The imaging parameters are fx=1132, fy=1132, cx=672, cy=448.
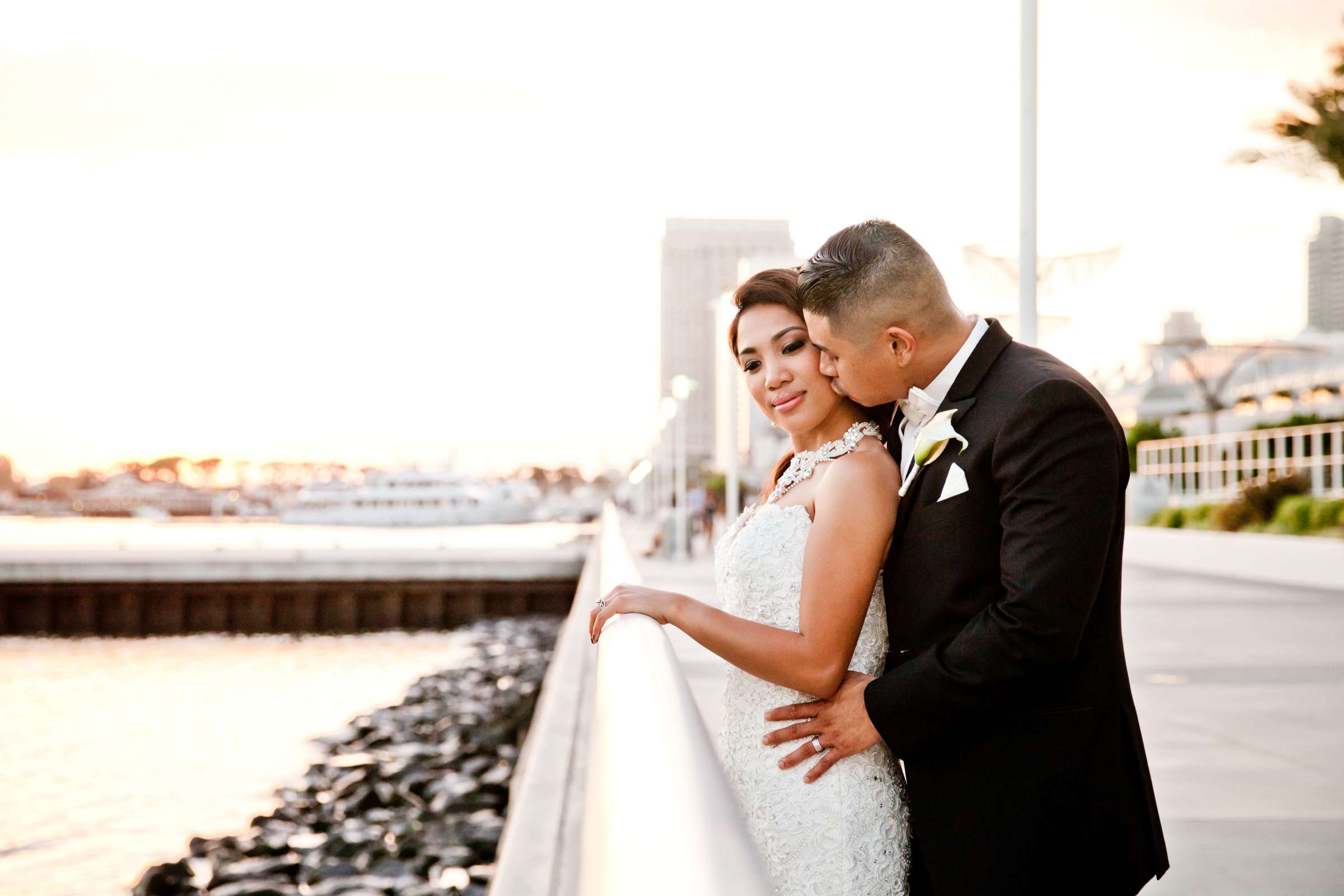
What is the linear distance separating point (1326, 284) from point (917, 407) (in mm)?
113628

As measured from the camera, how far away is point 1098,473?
1.78 meters

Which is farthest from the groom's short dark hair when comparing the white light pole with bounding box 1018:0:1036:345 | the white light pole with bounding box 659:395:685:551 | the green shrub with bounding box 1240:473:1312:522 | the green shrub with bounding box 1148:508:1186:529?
the green shrub with bounding box 1148:508:1186:529

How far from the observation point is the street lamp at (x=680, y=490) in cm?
2206

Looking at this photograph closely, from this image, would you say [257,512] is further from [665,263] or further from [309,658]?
[309,658]

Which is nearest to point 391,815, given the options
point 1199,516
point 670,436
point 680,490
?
point 680,490

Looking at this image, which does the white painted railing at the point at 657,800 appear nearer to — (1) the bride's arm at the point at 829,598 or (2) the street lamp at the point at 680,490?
(1) the bride's arm at the point at 829,598

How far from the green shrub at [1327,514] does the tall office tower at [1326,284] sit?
82.6 metres

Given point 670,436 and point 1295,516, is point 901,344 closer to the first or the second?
point 1295,516

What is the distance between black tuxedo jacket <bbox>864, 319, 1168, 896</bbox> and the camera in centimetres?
178

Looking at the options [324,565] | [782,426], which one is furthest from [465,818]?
[324,565]

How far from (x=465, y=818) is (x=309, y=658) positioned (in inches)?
671

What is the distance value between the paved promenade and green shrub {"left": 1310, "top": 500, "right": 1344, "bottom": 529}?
165 inches

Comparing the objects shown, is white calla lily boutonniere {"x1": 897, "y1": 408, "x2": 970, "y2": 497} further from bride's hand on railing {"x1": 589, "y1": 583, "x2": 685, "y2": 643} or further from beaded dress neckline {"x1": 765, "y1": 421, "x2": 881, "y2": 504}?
bride's hand on railing {"x1": 589, "y1": 583, "x2": 685, "y2": 643}

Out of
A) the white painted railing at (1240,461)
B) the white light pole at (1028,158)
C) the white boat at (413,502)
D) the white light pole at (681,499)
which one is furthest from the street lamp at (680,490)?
the white boat at (413,502)
